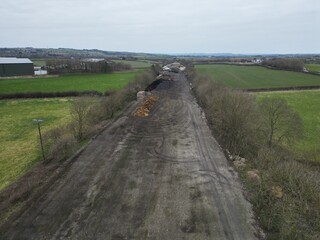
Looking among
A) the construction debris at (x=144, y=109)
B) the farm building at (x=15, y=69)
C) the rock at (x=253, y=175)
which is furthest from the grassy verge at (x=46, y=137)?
the farm building at (x=15, y=69)

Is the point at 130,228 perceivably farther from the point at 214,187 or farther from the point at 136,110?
the point at 136,110

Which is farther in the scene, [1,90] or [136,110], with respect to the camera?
[1,90]

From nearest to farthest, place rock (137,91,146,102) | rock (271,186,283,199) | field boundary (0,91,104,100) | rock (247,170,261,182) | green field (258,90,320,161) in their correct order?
rock (271,186,283,199), rock (247,170,261,182), green field (258,90,320,161), rock (137,91,146,102), field boundary (0,91,104,100)

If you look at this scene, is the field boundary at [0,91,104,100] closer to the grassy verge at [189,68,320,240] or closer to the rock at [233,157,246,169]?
the grassy verge at [189,68,320,240]

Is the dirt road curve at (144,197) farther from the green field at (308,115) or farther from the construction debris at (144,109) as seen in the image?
the construction debris at (144,109)

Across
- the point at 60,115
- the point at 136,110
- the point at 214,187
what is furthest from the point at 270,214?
the point at 60,115

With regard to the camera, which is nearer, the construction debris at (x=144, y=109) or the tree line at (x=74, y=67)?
the construction debris at (x=144, y=109)

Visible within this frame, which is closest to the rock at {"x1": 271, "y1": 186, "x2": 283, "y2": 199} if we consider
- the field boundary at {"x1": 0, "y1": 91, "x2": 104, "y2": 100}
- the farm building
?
the field boundary at {"x1": 0, "y1": 91, "x2": 104, "y2": 100}
